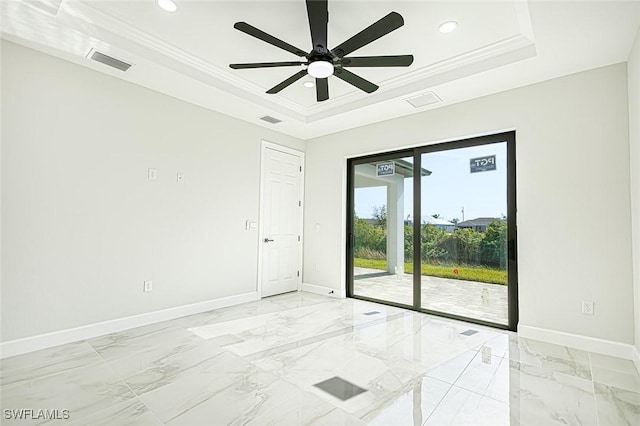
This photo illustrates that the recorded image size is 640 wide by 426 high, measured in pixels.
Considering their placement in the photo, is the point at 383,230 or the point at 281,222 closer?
the point at 383,230

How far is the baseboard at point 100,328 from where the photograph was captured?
279 cm

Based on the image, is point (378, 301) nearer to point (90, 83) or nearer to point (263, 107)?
point (263, 107)

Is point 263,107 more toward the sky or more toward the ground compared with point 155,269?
more toward the sky

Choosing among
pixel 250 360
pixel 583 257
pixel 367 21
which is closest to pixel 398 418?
pixel 250 360

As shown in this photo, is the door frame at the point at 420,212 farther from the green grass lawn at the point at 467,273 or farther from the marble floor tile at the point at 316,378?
the marble floor tile at the point at 316,378

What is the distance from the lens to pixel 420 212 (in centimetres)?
441

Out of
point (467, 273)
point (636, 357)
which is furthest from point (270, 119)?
point (636, 357)

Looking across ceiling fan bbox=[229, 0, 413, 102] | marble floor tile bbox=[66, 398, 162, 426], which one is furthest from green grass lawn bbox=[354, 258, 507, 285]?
marble floor tile bbox=[66, 398, 162, 426]

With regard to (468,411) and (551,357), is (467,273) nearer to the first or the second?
(551,357)

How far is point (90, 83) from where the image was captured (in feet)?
10.8

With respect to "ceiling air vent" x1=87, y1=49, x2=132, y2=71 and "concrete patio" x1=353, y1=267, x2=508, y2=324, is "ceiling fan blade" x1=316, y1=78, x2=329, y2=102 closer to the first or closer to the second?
"ceiling air vent" x1=87, y1=49, x2=132, y2=71

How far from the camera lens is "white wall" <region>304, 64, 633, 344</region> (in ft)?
9.64

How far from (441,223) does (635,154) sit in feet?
6.51

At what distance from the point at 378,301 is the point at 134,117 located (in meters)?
4.15
